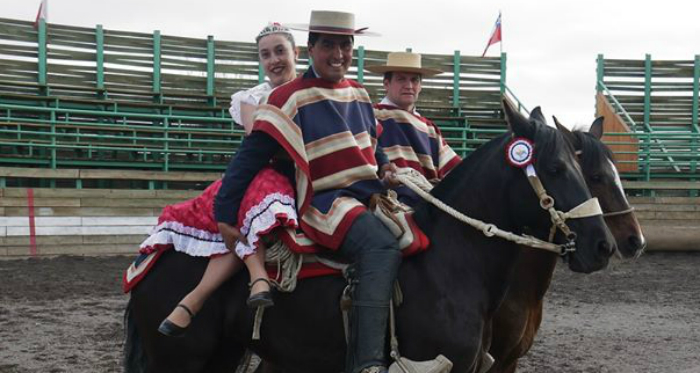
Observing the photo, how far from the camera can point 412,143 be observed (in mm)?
5066

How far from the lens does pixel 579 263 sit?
A: 119 inches

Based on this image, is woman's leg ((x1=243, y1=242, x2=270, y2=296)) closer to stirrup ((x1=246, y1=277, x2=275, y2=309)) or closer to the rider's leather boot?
stirrup ((x1=246, y1=277, x2=275, y2=309))

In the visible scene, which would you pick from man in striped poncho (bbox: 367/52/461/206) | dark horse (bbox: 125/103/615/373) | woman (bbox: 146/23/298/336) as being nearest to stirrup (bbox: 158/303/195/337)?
woman (bbox: 146/23/298/336)

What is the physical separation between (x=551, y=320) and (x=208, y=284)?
6.03 m

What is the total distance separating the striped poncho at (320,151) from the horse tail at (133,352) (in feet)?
3.75

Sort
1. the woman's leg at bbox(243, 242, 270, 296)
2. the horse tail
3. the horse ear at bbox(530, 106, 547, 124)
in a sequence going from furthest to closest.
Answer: the horse tail
the horse ear at bbox(530, 106, 547, 124)
the woman's leg at bbox(243, 242, 270, 296)

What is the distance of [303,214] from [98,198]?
1040 cm

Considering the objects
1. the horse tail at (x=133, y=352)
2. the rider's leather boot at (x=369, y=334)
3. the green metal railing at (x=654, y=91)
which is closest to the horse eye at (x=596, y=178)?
the rider's leather boot at (x=369, y=334)

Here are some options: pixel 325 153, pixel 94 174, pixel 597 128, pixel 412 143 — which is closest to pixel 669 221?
pixel 94 174

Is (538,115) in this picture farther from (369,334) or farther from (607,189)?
(369,334)

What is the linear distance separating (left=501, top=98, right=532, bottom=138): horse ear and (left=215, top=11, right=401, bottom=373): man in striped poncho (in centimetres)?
66

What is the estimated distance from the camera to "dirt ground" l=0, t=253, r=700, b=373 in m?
6.61

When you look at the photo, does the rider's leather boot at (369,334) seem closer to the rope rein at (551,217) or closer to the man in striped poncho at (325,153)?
the man in striped poncho at (325,153)

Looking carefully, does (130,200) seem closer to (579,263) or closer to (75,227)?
(75,227)
